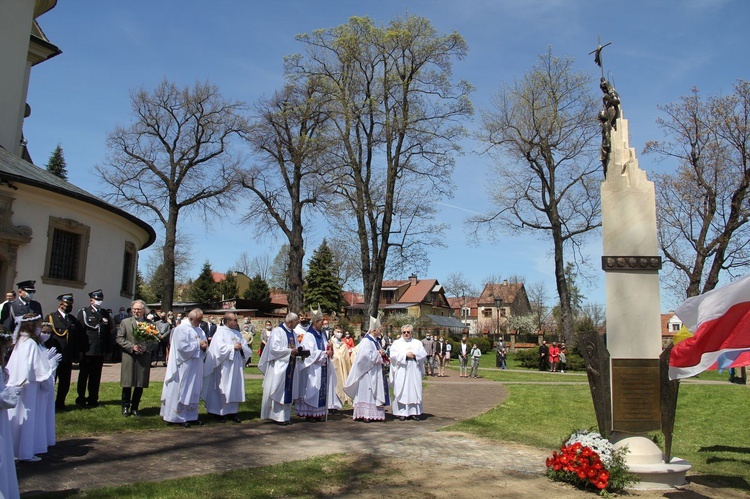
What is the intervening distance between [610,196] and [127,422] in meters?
8.47

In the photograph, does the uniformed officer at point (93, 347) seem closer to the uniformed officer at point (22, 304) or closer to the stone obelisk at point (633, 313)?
Answer: the uniformed officer at point (22, 304)

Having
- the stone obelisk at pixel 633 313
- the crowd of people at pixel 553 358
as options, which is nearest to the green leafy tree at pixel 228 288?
the crowd of people at pixel 553 358

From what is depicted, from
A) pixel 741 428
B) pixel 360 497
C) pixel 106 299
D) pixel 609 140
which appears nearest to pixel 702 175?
pixel 741 428

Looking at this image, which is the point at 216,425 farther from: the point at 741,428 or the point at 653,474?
the point at 741,428

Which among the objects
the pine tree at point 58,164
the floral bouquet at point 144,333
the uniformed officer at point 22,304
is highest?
the pine tree at point 58,164

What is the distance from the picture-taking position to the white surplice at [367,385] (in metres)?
13.1

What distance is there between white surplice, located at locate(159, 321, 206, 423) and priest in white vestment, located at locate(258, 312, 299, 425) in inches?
57.5

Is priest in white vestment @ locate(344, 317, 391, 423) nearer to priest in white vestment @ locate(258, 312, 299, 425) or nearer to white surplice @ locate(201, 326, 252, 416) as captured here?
priest in white vestment @ locate(258, 312, 299, 425)

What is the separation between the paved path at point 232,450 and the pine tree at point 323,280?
53.1 meters

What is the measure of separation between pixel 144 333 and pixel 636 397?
8066 millimetres

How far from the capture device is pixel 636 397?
25.2ft

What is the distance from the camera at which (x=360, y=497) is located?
632 centimetres

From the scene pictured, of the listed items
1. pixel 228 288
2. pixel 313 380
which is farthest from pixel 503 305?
pixel 313 380

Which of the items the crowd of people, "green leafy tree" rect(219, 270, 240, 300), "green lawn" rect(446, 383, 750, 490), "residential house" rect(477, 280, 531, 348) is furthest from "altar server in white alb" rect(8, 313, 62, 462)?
"residential house" rect(477, 280, 531, 348)
